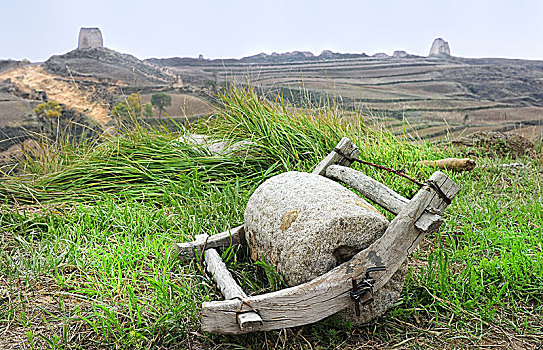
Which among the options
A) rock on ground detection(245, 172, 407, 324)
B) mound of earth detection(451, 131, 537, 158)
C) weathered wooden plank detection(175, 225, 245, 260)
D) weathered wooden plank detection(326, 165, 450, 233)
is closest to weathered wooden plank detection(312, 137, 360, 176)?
weathered wooden plank detection(326, 165, 450, 233)

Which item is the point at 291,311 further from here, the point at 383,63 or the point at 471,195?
the point at 383,63

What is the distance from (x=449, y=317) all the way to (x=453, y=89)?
24.2ft

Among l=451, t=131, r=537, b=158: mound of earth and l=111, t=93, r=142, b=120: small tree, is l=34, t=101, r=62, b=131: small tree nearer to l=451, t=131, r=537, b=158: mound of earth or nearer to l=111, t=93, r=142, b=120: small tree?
l=111, t=93, r=142, b=120: small tree

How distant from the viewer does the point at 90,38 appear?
889 centimetres

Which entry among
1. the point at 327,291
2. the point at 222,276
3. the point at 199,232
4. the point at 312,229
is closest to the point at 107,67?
the point at 199,232

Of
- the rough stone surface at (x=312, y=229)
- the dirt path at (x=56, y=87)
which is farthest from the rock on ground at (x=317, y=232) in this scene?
the dirt path at (x=56, y=87)

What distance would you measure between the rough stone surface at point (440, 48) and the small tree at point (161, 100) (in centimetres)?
767

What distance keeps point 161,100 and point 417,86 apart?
528cm

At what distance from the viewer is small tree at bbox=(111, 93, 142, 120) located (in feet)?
16.5

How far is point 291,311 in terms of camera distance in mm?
2090

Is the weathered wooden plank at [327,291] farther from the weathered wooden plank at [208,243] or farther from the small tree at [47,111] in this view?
the small tree at [47,111]

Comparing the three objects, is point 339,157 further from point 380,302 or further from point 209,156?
point 209,156

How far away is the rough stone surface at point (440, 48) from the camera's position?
1091 centimetres

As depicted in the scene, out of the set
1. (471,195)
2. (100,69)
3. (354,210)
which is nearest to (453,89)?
(471,195)
